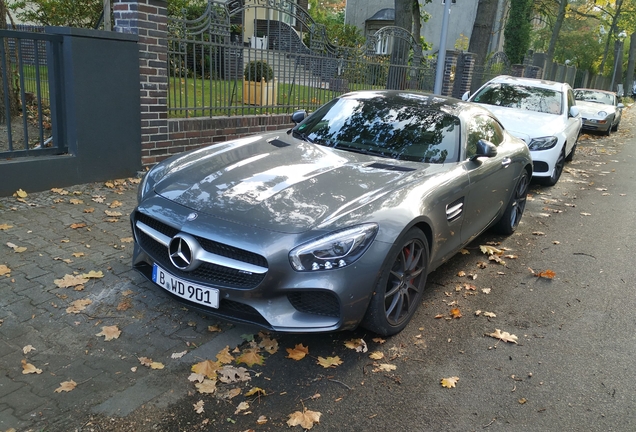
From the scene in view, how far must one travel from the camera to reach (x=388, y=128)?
4.57 metres

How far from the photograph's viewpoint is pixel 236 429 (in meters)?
2.65

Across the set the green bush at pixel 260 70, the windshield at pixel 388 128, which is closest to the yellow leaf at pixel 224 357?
the windshield at pixel 388 128

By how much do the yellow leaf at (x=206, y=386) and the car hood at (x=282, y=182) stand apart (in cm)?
93

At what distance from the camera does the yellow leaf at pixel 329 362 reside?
10.6ft

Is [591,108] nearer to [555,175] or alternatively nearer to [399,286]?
[555,175]

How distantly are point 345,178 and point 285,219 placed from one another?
0.75 metres

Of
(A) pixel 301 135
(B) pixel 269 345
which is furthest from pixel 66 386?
(A) pixel 301 135

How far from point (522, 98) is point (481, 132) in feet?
17.4

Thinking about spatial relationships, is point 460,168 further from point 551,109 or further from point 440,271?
point 551,109

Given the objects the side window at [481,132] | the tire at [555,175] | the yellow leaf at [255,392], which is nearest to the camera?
the yellow leaf at [255,392]

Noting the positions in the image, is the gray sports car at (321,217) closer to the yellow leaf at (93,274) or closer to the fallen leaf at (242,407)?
the fallen leaf at (242,407)

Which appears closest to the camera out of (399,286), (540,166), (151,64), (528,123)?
(399,286)

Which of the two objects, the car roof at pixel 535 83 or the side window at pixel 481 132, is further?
the car roof at pixel 535 83

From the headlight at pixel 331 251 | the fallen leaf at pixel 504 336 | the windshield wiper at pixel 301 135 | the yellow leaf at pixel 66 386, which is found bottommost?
the yellow leaf at pixel 66 386
